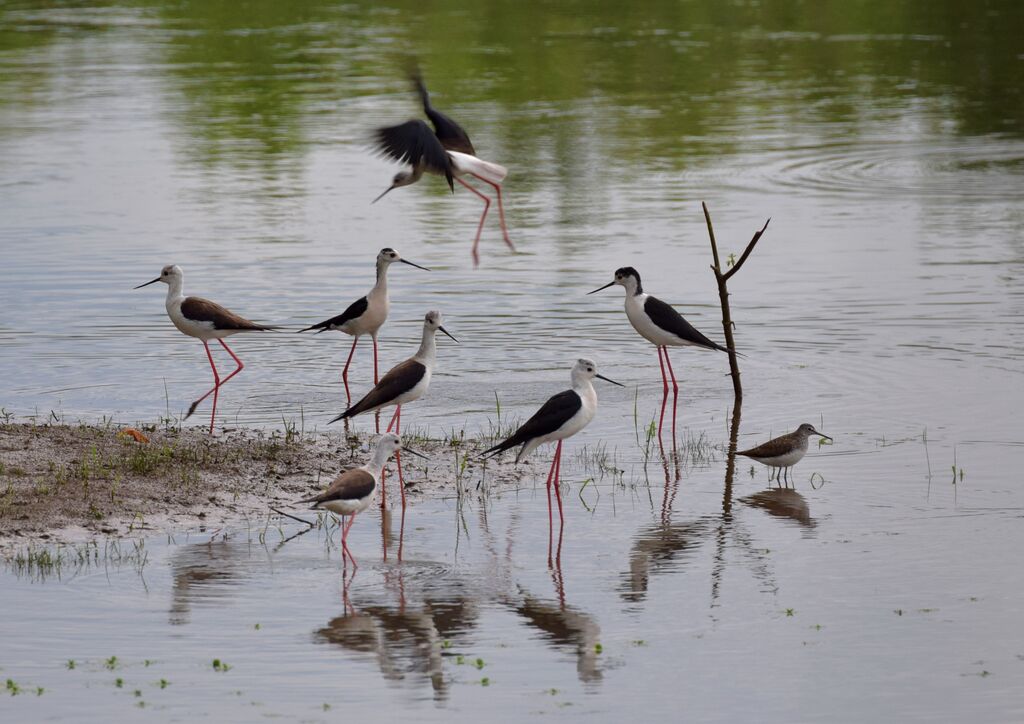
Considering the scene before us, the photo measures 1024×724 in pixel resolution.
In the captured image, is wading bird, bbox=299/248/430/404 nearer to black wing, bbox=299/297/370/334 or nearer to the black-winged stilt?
black wing, bbox=299/297/370/334

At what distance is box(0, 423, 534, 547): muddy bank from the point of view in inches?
358

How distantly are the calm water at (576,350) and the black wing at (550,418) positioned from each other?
38cm

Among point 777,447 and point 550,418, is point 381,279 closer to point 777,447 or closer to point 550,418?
point 550,418

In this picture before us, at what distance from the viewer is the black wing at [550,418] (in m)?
9.84

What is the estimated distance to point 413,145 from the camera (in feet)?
41.9

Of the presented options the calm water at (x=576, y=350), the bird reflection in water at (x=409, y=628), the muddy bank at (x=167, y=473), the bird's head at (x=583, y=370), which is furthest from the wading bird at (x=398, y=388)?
the bird reflection in water at (x=409, y=628)

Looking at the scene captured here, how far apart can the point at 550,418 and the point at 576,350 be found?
414cm

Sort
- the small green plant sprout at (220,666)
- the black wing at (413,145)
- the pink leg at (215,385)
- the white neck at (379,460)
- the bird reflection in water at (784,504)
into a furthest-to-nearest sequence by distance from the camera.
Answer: the black wing at (413,145) → the pink leg at (215,385) → the bird reflection in water at (784,504) → the white neck at (379,460) → the small green plant sprout at (220,666)

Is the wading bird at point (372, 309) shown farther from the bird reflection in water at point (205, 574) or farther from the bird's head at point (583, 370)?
the bird reflection in water at point (205, 574)

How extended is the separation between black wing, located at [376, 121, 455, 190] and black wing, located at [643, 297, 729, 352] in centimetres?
180

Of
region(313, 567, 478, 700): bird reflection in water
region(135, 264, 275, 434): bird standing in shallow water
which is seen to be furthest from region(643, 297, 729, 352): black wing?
region(313, 567, 478, 700): bird reflection in water

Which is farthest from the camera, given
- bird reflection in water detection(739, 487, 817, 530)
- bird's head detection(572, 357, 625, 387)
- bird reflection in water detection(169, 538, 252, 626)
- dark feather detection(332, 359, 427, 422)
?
dark feather detection(332, 359, 427, 422)

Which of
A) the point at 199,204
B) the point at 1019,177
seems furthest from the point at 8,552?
the point at 1019,177

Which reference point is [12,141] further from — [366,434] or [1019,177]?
[366,434]
